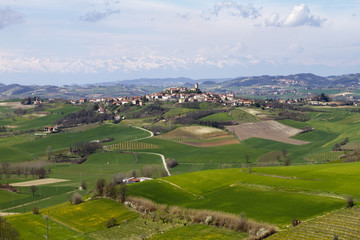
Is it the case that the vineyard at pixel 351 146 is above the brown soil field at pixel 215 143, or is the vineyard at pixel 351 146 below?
above

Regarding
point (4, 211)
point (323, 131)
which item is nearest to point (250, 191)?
point (4, 211)

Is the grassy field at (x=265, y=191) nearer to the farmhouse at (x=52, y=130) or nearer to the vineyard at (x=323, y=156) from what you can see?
the vineyard at (x=323, y=156)

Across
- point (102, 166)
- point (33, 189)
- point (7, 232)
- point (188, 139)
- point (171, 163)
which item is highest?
point (7, 232)

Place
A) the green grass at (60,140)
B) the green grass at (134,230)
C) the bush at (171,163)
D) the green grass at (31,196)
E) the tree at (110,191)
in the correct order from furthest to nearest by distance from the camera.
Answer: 1. the green grass at (60,140)
2. the bush at (171,163)
3. the green grass at (31,196)
4. the tree at (110,191)
5. the green grass at (134,230)

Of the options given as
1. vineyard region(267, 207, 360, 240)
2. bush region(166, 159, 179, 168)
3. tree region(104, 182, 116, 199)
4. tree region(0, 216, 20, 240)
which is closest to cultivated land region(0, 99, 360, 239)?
vineyard region(267, 207, 360, 240)

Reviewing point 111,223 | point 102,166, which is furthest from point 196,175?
point 102,166

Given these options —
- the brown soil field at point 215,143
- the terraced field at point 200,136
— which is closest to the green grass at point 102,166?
the brown soil field at point 215,143

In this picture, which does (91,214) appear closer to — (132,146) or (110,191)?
(110,191)

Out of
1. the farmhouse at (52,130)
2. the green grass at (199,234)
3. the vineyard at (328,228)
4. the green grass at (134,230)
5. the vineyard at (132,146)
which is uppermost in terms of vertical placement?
the vineyard at (328,228)
